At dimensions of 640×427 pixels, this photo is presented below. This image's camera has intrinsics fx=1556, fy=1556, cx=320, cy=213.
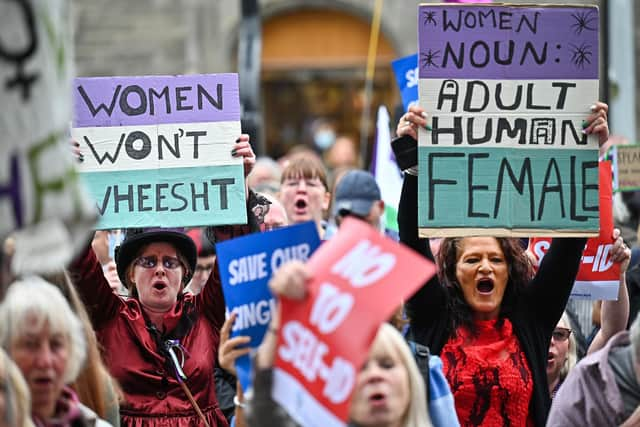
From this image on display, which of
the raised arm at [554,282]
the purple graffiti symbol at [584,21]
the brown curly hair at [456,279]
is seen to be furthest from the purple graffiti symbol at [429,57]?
the raised arm at [554,282]

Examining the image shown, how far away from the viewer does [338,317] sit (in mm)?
4176

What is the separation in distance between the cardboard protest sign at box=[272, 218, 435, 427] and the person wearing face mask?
4 centimetres

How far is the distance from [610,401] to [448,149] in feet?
5.14

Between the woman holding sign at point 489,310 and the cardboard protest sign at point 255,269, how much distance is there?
1.09 metres

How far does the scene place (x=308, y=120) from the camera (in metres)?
25.3

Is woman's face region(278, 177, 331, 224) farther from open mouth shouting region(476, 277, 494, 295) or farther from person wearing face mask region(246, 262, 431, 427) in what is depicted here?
person wearing face mask region(246, 262, 431, 427)

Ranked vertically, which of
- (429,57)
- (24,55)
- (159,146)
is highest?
(429,57)

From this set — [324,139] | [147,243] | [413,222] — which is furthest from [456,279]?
[324,139]

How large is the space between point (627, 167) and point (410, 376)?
492cm

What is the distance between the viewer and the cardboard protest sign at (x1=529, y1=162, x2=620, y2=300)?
671cm

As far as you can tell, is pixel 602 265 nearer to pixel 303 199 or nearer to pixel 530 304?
pixel 530 304

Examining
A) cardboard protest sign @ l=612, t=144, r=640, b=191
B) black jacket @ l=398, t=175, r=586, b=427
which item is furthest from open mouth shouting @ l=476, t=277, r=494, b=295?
cardboard protest sign @ l=612, t=144, r=640, b=191

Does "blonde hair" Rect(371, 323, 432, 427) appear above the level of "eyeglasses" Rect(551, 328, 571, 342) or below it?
above

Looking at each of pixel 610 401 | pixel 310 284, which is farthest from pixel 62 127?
pixel 610 401
